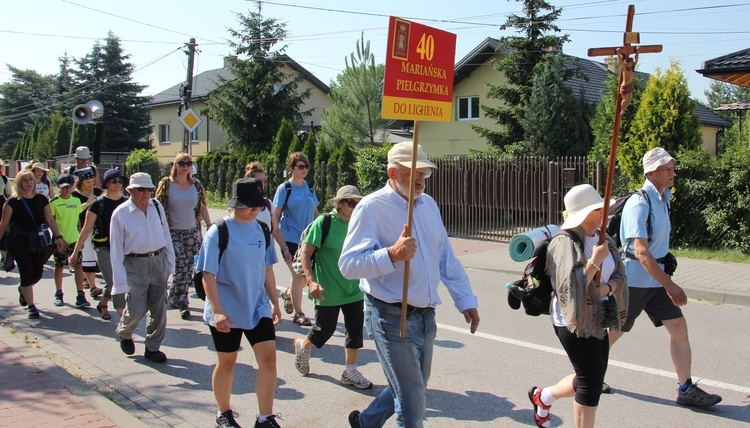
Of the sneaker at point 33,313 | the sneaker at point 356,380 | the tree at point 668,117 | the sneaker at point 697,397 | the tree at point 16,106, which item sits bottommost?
the sneaker at point 33,313

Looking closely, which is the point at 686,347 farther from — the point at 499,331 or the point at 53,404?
the point at 53,404

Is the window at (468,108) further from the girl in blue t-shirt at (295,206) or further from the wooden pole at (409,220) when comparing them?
the wooden pole at (409,220)

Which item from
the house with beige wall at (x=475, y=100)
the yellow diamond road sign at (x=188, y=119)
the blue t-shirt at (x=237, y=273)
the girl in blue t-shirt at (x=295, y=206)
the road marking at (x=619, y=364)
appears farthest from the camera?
the house with beige wall at (x=475, y=100)

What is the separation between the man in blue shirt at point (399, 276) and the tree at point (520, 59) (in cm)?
1707

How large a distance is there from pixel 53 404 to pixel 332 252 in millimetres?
2283

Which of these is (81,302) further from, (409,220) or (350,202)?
(409,220)

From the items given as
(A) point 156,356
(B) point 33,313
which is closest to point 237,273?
(A) point 156,356

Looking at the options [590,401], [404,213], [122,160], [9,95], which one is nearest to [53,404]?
[404,213]

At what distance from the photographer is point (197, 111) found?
38.4 meters

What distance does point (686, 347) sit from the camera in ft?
15.8

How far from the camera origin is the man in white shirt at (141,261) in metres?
5.91

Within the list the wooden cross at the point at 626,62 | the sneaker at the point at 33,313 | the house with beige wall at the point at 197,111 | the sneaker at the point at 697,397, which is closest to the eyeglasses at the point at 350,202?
the wooden cross at the point at 626,62

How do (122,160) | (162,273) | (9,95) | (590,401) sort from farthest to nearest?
(9,95) → (122,160) → (162,273) → (590,401)

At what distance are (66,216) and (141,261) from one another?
11.9 feet
